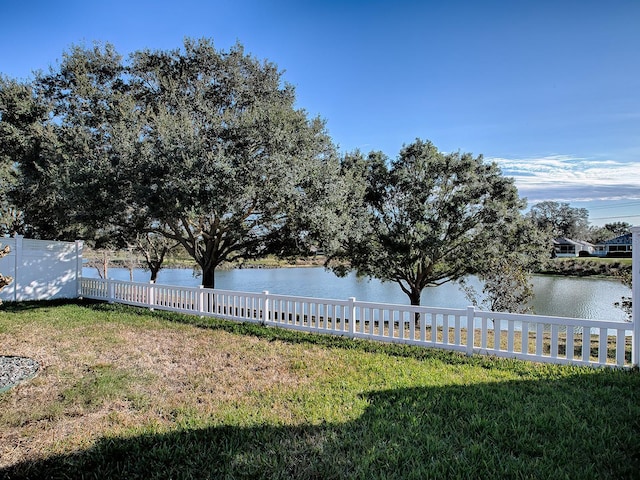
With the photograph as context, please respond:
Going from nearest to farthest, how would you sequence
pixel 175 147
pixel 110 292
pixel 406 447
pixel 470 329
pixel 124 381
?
pixel 406 447, pixel 124 381, pixel 470 329, pixel 175 147, pixel 110 292

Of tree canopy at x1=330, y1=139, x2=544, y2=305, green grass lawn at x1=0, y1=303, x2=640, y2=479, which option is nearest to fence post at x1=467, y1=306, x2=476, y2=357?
green grass lawn at x1=0, y1=303, x2=640, y2=479

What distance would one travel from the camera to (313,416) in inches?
116

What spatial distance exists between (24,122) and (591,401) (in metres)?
12.5

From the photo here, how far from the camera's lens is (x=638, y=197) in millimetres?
13320

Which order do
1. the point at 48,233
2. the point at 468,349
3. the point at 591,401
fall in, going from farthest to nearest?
the point at 48,233
the point at 468,349
the point at 591,401

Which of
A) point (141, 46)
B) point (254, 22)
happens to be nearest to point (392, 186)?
point (254, 22)

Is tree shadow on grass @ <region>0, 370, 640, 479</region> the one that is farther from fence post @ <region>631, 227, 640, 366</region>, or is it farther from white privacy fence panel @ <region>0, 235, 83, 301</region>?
white privacy fence panel @ <region>0, 235, 83, 301</region>

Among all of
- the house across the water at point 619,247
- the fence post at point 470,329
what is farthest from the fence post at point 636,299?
the house across the water at point 619,247

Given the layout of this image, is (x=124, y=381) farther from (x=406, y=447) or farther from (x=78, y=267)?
(x=78, y=267)

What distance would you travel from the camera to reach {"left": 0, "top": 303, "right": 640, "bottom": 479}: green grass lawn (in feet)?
7.45

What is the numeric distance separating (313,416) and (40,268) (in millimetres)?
9895

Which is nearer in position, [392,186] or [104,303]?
[104,303]

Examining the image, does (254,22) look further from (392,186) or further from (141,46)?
(392,186)

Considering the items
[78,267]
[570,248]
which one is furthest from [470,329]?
[570,248]
